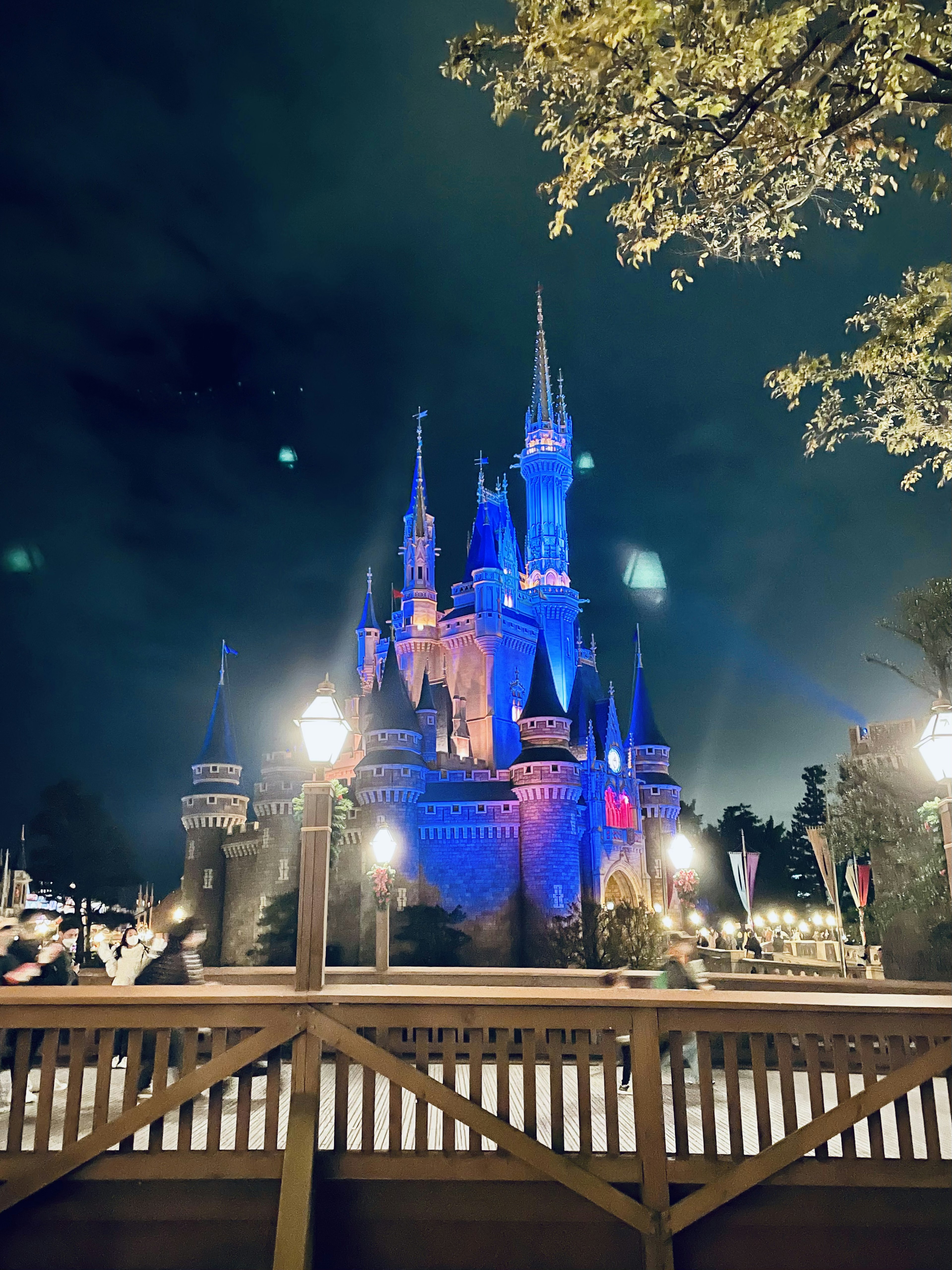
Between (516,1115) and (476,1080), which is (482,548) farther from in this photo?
(476,1080)

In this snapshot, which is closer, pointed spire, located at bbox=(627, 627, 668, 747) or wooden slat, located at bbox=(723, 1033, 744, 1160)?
wooden slat, located at bbox=(723, 1033, 744, 1160)

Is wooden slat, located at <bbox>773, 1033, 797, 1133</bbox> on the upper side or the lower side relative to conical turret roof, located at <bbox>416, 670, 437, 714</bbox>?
lower

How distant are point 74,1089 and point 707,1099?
11.0 ft

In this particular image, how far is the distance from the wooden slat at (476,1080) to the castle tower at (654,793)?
142 feet

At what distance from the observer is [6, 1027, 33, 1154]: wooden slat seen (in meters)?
4.65

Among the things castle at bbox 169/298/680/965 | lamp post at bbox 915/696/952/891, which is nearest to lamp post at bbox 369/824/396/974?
lamp post at bbox 915/696/952/891

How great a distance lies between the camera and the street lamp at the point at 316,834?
196 inches

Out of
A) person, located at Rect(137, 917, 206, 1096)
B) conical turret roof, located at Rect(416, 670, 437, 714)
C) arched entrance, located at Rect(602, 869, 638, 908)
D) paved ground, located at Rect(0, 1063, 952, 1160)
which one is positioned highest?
conical turret roof, located at Rect(416, 670, 437, 714)

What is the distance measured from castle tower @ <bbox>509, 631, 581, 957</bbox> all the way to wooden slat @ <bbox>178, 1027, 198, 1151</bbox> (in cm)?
3295

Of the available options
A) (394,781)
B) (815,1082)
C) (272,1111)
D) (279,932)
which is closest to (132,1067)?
(272,1111)

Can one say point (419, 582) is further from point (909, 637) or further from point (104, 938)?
point (104, 938)

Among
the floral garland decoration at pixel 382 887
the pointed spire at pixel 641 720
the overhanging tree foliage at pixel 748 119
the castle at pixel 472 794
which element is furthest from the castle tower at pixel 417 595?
the overhanging tree foliage at pixel 748 119

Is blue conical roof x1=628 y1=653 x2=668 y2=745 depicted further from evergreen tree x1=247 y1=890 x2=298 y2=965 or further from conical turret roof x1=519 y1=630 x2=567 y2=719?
evergreen tree x1=247 y1=890 x2=298 y2=965

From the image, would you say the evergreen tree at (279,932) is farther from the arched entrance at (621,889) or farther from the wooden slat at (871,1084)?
the wooden slat at (871,1084)
